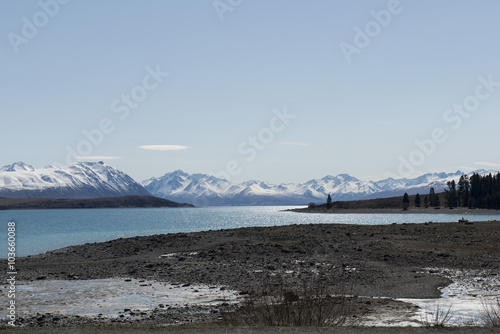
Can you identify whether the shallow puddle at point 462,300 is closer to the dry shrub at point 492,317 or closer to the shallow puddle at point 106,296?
the dry shrub at point 492,317

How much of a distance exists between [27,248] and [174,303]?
42646 mm

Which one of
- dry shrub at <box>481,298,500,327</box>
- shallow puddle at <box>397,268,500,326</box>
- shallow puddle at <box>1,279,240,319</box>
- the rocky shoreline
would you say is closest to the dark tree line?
the rocky shoreline

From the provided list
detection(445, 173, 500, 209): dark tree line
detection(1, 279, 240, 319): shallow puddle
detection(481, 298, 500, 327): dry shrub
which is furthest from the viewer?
detection(445, 173, 500, 209): dark tree line

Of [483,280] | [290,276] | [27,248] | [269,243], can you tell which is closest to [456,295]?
[483,280]

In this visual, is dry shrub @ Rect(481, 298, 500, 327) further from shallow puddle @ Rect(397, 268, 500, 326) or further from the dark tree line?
the dark tree line

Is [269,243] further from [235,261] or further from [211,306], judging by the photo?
[211,306]

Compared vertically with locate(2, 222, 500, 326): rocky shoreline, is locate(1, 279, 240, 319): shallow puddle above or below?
below

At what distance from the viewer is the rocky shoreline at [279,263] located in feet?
72.3

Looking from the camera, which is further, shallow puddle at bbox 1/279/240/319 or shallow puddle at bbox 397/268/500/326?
shallow puddle at bbox 1/279/240/319

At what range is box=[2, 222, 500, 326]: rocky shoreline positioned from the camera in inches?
868

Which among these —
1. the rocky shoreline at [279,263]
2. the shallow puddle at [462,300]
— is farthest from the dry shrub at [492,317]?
the rocky shoreline at [279,263]

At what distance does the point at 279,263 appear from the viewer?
113ft

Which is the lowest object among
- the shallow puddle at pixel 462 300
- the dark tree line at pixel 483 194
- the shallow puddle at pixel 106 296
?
the shallow puddle at pixel 106 296

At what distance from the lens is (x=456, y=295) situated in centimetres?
2309
